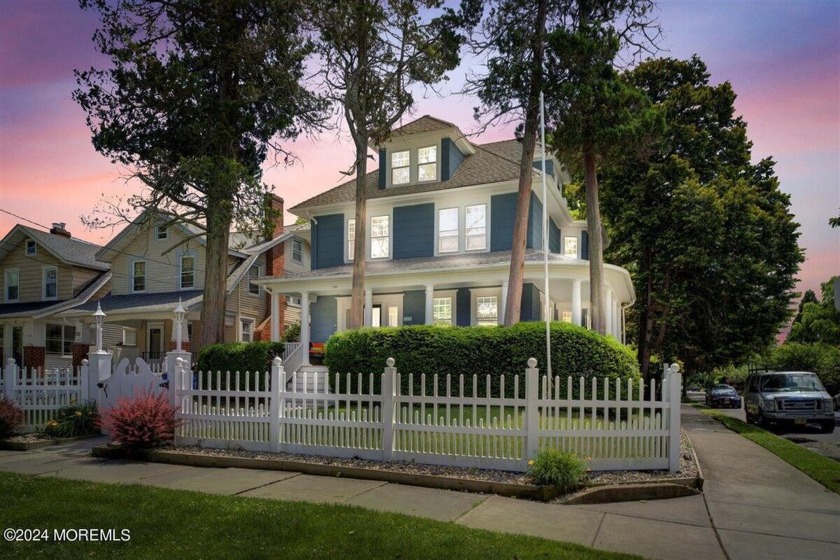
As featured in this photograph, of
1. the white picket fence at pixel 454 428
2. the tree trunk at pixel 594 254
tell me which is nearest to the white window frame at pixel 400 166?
the tree trunk at pixel 594 254

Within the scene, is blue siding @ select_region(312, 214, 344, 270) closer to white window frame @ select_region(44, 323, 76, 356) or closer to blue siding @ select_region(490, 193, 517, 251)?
blue siding @ select_region(490, 193, 517, 251)

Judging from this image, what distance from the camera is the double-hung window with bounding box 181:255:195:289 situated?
28781 millimetres

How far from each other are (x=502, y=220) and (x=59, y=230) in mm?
26193

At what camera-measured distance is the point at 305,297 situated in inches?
871

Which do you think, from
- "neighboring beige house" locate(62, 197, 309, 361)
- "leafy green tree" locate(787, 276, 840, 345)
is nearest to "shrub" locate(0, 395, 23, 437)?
"neighboring beige house" locate(62, 197, 309, 361)

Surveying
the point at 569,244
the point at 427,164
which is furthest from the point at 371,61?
the point at 569,244

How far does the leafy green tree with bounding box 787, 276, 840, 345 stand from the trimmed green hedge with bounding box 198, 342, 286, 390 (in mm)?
41890

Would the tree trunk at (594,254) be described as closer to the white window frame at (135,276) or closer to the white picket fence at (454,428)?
the white picket fence at (454,428)

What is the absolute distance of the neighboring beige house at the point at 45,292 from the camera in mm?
28812

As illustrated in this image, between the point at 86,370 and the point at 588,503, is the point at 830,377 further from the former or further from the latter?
the point at 86,370

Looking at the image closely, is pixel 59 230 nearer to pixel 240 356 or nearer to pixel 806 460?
pixel 240 356

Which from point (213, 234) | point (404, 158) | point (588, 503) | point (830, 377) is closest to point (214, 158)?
point (213, 234)

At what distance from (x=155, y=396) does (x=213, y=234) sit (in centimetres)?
1032

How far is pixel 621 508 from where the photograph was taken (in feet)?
23.0
